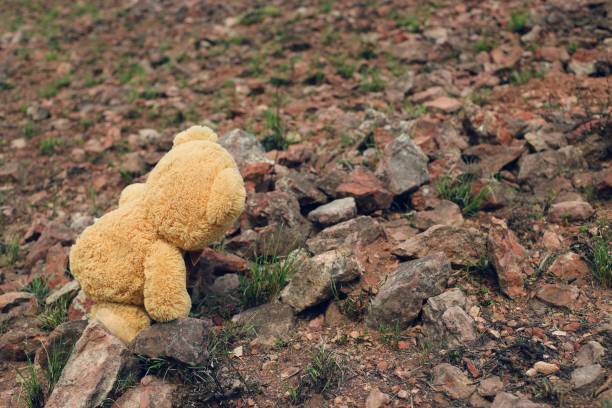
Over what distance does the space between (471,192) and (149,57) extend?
4381 millimetres

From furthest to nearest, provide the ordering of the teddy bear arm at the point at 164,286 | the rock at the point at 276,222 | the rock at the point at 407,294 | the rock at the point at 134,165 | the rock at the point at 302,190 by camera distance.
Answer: the rock at the point at 134,165 < the rock at the point at 302,190 < the rock at the point at 276,222 < the rock at the point at 407,294 < the teddy bear arm at the point at 164,286

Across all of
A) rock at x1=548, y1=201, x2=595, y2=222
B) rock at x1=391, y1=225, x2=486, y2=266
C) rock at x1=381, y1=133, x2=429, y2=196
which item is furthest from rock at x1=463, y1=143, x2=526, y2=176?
rock at x1=391, y1=225, x2=486, y2=266

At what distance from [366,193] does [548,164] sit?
123 cm

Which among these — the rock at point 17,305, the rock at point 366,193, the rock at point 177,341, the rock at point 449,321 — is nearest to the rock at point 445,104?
the rock at point 366,193

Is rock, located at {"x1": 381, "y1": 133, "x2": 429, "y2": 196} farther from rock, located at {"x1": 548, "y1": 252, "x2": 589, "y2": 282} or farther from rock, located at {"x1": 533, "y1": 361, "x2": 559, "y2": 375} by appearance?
rock, located at {"x1": 533, "y1": 361, "x2": 559, "y2": 375}

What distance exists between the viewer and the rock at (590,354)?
230 centimetres

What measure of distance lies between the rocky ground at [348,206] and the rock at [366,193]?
0.01 m

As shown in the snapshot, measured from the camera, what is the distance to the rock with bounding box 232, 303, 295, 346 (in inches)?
109

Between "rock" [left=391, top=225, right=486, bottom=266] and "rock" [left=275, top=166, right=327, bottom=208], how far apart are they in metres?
0.68

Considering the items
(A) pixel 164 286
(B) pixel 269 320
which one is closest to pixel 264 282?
(B) pixel 269 320

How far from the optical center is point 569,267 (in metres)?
2.88

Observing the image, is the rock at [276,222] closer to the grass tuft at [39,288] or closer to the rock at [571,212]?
the grass tuft at [39,288]

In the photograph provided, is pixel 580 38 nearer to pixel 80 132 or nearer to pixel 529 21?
pixel 529 21

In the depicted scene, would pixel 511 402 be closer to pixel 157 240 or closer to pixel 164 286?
pixel 164 286
